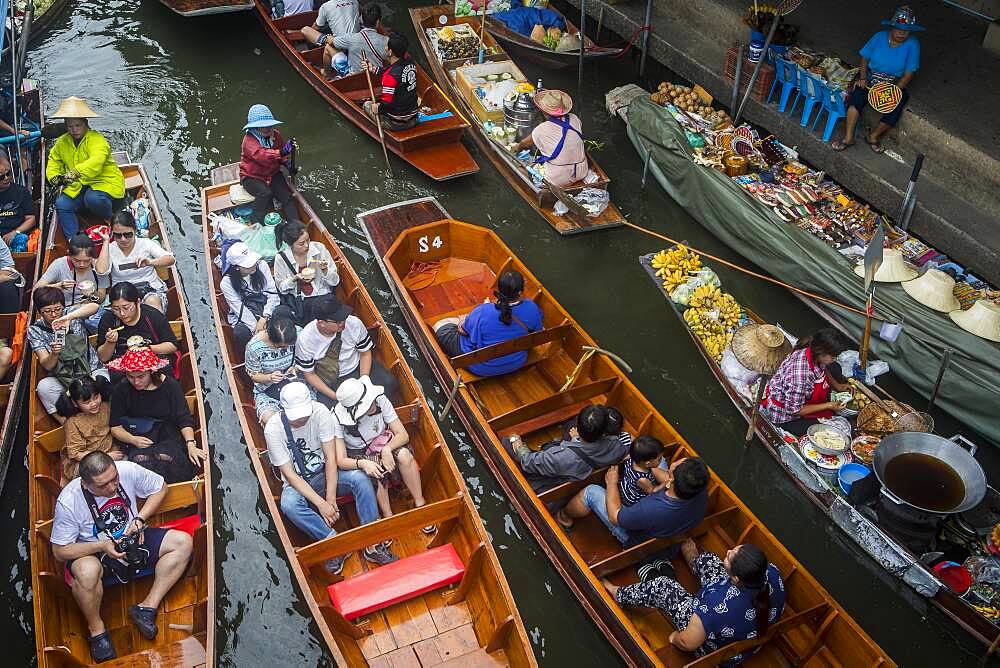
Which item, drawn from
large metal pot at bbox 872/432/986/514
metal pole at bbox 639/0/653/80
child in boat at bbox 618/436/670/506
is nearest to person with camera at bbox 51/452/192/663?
child in boat at bbox 618/436/670/506

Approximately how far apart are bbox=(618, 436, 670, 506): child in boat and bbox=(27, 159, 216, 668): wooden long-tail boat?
3311mm

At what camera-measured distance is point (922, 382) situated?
869 centimetres

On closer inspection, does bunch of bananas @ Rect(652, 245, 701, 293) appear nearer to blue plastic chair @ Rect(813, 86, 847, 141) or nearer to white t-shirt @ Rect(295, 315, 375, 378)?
blue plastic chair @ Rect(813, 86, 847, 141)

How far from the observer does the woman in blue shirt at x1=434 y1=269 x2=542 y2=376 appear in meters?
7.98

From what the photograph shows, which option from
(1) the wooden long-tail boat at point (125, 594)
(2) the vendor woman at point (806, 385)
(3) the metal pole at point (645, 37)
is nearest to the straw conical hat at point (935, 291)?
(2) the vendor woman at point (806, 385)

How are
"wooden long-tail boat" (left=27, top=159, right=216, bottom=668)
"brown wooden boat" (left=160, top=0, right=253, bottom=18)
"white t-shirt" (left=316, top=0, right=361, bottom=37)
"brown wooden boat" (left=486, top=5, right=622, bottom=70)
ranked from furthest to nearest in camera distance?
1. "brown wooden boat" (left=160, top=0, right=253, bottom=18)
2. "brown wooden boat" (left=486, top=5, right=622, bottom=70)
3. "white t-shirt" (left=316, top=0, right=361, bottom=37)
4. "wooden long-tail boat" (left=27, top=159, right=216, bottom=668)

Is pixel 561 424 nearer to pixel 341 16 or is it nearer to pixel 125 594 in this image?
pixel 125 594

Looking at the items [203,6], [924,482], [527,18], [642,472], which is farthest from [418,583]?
[203,6]

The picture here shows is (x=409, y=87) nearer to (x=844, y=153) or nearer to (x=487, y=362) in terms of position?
(x=487, y=362)

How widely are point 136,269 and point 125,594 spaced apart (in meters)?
3.61

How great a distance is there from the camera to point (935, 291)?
28.1 feet

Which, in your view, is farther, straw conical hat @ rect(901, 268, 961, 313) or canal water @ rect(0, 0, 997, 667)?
straw conical hat @ rect(901, 268, 961, 313)

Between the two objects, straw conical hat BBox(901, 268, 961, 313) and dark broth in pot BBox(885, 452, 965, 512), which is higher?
straw conical hat BBox(901, 268, 961, 313)

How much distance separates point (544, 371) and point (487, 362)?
27.7 inches
